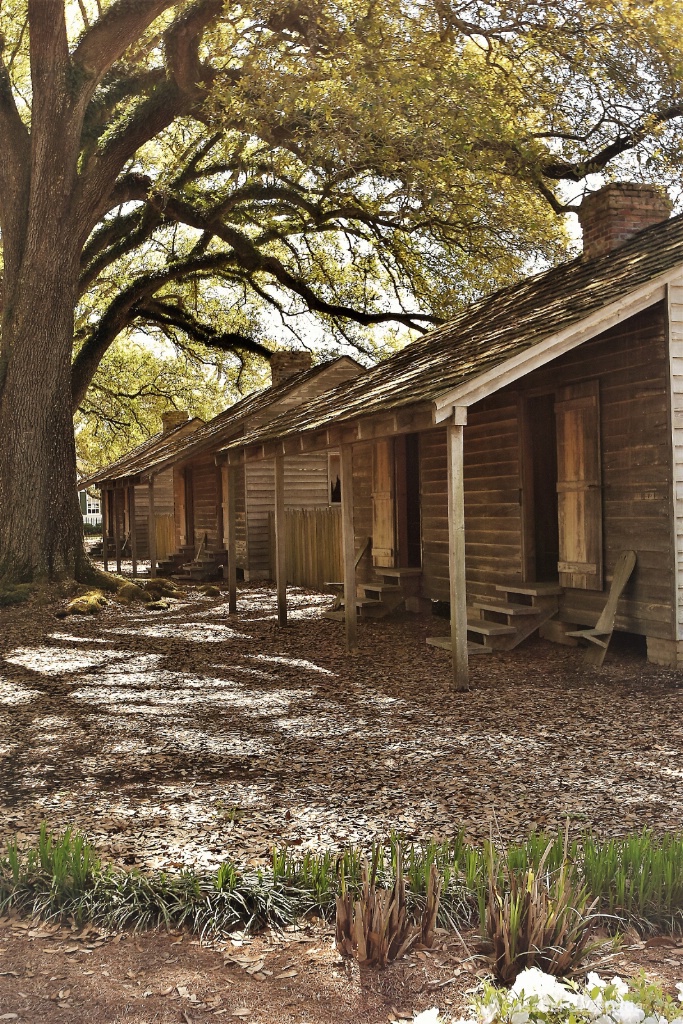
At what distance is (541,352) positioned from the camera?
29.1ft

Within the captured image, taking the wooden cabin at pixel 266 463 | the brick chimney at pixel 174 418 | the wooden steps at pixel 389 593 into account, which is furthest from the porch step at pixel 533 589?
the brick chimney at pixel 174 418

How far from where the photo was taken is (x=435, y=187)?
17.0 metres

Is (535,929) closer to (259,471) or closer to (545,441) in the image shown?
(545,441)

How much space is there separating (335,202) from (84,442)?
31689 mm

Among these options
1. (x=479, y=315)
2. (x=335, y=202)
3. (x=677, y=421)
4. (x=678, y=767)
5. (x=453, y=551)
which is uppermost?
(x=335, y=202)

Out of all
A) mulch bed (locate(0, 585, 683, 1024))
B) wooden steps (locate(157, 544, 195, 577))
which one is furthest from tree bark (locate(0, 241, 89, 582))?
wooden steps (locate(157, 544, 195, 577))

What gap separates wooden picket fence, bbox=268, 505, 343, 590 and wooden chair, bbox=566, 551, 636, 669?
9740mm

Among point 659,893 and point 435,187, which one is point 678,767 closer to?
point 659,893

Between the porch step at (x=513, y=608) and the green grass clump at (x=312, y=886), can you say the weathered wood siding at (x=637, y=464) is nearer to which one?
the porch step at (x=513, y=608)

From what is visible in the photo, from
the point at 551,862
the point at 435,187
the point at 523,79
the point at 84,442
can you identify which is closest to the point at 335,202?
the point at 435,187

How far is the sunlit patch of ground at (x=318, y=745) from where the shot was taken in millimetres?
5344

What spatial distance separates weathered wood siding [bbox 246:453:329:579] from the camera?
22.8m

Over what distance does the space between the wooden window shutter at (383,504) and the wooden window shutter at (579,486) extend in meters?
4.82

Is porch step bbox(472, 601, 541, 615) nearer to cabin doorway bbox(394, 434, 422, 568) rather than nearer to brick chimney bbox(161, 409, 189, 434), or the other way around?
cabin doorway bbox(394, 434, 422, 568)
